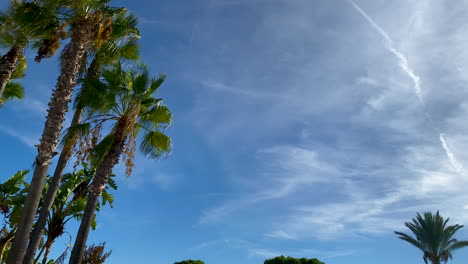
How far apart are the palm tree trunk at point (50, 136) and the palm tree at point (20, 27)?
60.2 inches

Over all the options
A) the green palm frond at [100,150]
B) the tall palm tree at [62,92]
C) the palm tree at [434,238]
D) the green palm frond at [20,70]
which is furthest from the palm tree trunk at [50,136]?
the palm tree at [434,238]

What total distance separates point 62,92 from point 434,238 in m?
37.5

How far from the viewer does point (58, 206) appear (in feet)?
70.6

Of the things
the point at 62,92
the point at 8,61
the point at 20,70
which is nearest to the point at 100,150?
the point at 62,92

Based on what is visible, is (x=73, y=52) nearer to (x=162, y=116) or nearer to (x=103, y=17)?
A: (x=103, y=17)

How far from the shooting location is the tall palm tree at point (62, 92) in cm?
1214

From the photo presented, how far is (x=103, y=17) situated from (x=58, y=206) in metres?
11.1

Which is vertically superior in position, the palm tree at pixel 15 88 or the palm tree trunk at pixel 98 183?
the palm tree at pixel 15 88

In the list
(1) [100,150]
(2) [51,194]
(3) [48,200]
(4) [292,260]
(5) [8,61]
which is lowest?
(3) [48,200]

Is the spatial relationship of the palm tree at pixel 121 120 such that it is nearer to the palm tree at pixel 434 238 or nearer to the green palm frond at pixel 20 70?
the green palm frond at pixel 20 70

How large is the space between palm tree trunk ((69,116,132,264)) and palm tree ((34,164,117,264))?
23.7 ft

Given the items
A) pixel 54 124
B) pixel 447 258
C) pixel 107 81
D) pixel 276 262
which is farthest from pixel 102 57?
pixel 276 262

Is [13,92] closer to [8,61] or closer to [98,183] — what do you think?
[8,61]

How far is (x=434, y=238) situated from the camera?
38719 millimetres
